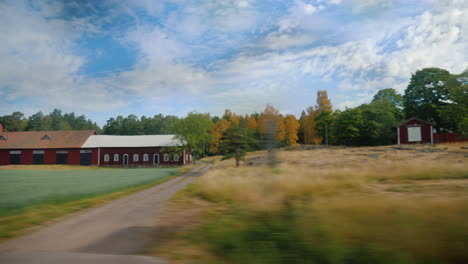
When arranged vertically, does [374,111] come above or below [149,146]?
above

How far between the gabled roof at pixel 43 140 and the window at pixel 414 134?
208 feet

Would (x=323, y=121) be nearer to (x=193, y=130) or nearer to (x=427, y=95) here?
(x=427, y=95)

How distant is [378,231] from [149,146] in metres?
51.1

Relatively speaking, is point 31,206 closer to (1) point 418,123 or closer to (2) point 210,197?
(2) point 210,197

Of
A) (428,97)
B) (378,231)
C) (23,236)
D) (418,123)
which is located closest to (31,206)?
(23,236)

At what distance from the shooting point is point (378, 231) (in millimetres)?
3570

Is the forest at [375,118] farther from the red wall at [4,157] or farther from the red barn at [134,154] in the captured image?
the red wall at [4,157]

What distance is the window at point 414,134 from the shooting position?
38.8 meters

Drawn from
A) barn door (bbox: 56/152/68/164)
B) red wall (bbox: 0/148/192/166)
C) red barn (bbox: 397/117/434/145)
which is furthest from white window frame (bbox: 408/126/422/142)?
barn door (bbox: 56/152/68/164)

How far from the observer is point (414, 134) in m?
39.0

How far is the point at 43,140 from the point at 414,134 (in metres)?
73.2

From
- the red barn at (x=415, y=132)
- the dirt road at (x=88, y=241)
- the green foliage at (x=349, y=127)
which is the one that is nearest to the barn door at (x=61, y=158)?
the dirt road at (x=88, y=241)

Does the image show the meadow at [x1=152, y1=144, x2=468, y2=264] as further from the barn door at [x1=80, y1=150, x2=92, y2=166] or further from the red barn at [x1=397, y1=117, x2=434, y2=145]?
the barn door at [x1=80, y1=150, x2=92, y2=166]

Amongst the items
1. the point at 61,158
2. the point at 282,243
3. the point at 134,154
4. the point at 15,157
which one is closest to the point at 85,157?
the point at 61,158
